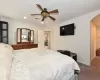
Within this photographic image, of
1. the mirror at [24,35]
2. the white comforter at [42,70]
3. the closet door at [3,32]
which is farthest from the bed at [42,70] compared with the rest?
the mirror at [24,35]

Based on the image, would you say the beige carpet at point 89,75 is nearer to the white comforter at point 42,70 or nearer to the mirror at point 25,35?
the white comforter at point 42,70

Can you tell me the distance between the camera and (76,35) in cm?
473

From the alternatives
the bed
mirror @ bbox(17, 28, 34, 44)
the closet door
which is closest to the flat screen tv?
mirror @ bbox(17, 28, 34, 44)

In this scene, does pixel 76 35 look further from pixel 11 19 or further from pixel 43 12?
pixel 11 19

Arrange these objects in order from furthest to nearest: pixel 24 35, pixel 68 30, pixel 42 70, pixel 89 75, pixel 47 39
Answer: pixel 47 39 → pixel 24 35 → pixel 68 30 → pixel 89 75 → pixel 42 70

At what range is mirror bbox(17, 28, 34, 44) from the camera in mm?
5700

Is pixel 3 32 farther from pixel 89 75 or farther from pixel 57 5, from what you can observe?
pixel 89 75

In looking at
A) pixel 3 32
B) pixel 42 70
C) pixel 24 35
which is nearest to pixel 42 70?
pixel 42 70

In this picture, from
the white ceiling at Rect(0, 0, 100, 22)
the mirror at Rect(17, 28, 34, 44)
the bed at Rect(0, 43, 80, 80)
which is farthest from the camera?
the mirror at Rect(17, 28, 34, 44)

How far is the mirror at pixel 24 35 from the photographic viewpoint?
5700mm

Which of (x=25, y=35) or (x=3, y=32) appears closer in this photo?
(x=3, y=32)

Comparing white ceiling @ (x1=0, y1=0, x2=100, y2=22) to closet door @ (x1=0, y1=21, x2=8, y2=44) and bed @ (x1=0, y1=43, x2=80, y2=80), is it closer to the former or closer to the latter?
closet door @ (x1=0, y1=21, x2=8, y2=44)

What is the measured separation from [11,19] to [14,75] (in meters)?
5.03

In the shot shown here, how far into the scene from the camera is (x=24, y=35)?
590 centimetres
